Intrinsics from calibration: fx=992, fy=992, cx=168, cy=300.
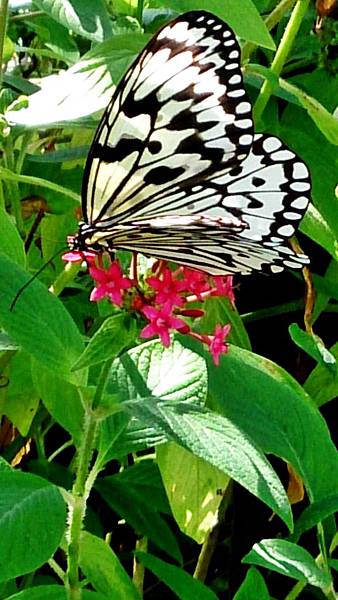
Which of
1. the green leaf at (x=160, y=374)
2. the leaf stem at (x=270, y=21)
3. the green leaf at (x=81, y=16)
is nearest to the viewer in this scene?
the green leaf at (x=160, y=374)

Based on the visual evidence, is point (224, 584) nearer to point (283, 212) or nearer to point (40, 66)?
point (283, 212)

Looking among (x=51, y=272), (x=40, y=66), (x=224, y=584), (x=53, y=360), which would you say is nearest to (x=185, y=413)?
(x=53, y=360)

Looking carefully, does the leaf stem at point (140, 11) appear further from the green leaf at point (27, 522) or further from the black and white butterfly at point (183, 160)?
the green leaf at point (27, 522)

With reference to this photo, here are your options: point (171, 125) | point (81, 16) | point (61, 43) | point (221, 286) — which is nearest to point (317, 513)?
point (221, 286)

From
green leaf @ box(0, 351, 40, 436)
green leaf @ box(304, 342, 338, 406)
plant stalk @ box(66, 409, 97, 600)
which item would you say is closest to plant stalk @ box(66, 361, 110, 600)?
plant stalk @ box(66, 409, 97, 600)

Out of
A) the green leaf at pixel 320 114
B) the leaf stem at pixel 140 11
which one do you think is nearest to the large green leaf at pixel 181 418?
the green leaf at pixel 320 114
